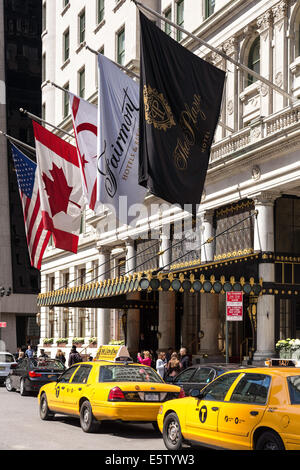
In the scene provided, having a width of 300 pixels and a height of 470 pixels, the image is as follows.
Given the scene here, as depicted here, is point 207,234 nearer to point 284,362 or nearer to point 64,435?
point 284,362

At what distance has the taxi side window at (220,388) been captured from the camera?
12336 mm

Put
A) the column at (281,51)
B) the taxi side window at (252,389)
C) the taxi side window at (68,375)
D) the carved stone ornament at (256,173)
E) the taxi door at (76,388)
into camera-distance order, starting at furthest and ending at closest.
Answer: the carved stone ornament at (256,173) < the column at (281,51) < the taxi side window at (68,375) < the taxi door at (76,388) < the taxi side window at (252,389)

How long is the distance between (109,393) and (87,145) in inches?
586

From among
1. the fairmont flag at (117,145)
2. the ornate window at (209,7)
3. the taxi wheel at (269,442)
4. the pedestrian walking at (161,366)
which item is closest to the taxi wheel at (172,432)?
the taxi wheel at (269,442)

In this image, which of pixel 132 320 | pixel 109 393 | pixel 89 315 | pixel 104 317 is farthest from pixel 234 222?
pixel 89 315

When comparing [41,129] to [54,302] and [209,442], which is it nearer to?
[54,302]

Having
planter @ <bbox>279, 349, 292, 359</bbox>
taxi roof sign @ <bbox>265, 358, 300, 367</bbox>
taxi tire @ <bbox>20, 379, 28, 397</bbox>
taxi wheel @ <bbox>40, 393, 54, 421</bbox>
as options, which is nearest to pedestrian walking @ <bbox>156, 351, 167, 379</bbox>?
taxi roof sign @ <bbox>265, 358, 300, 367</bbox>

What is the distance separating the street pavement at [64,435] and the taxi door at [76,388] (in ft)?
1.55

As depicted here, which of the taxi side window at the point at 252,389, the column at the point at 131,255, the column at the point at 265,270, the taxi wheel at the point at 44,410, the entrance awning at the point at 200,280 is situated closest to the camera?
the taxi side window at the point at 252,389

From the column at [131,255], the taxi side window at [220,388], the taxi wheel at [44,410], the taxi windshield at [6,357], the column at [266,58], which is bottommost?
the taxi windshield at [6,357]

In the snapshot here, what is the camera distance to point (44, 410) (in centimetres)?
1847

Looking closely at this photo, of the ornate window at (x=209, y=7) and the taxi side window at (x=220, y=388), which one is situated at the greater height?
the ornate window at (x=209, y=7)

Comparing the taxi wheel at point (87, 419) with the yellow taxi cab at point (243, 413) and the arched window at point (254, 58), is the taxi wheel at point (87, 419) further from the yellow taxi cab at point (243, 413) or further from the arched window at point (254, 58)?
the arched window at point (254, 58)
